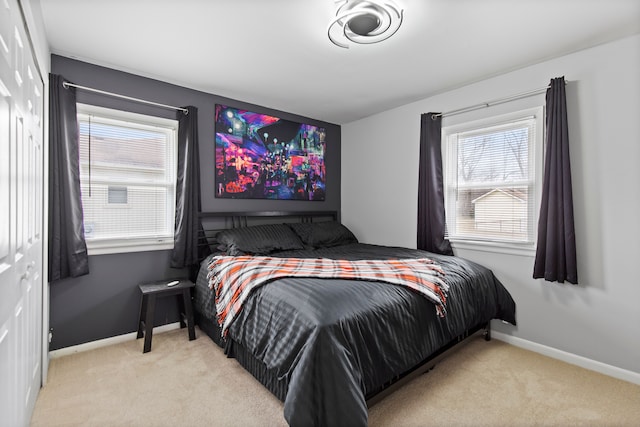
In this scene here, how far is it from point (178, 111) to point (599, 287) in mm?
3853

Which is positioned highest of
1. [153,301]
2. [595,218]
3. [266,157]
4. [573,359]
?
[266,157]

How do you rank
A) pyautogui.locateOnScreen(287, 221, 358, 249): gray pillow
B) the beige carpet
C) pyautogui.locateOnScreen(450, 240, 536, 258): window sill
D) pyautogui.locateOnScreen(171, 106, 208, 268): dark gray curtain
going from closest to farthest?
the beige carpet < pyautogui.locateOnScreen(450, 240, 536, 258): window sill < pyautogui.locateOnScreen(171, 106, 208, 268): dark gray curtain < pyautogui.locateOnScreen(287, 221, 358, 249): gray pillow

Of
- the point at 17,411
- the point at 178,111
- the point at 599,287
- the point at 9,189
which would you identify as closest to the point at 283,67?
the point at 178,111

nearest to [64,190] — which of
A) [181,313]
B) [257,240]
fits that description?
[181,313]

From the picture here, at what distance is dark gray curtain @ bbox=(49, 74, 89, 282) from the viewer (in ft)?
7.69

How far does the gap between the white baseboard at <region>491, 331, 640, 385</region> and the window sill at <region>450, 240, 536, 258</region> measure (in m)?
0.75

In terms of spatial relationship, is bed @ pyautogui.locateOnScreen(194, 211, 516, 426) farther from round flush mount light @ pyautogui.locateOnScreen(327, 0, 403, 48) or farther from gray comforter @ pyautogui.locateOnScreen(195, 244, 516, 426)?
round flush mount light @ pyautogui.locateOnScreen(327, 0, 403, 48)

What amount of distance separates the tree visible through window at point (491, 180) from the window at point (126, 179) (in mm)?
2831

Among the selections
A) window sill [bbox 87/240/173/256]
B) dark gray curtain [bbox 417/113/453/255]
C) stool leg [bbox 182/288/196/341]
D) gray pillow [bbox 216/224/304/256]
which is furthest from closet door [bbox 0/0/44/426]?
dark gray curtain [bbox 417/113/453/255]

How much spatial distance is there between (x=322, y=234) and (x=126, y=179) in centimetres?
205

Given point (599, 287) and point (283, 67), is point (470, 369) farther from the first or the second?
point (283, 67)

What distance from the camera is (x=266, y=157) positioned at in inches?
143

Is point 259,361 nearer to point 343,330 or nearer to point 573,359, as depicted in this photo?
point 343,330

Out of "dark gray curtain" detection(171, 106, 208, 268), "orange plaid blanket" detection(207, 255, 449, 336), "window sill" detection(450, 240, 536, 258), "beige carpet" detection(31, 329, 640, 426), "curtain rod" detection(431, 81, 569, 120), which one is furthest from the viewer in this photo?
"dark gray curtain" detection(171, 106, 208, 268)
